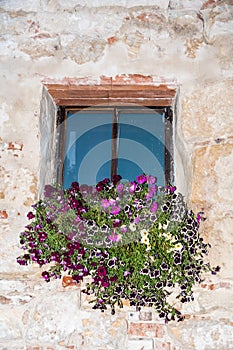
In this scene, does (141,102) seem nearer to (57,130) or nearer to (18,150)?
(57,130)

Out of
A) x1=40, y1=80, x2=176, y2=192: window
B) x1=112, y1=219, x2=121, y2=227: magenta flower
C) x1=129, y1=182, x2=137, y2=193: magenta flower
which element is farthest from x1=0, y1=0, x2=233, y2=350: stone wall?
x1=112, y1=219, x2=121, y2=227: magenta flower

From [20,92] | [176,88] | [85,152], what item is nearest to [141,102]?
[176,88]

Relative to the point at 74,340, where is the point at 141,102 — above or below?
above

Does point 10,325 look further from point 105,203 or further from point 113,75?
point 113,75

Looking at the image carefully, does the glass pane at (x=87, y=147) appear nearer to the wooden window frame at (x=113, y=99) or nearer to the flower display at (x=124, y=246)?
the wooden window frame at (x=113, y=99)

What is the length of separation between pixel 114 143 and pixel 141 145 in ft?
0.58

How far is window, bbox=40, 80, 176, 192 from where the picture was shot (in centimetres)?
242

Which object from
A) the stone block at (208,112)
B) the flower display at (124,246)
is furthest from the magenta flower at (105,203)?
the stone block at (208,112)

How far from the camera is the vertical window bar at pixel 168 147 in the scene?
2.40m

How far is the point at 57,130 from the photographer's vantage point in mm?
2496

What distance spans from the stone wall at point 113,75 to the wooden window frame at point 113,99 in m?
0.08

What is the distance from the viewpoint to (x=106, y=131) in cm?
252

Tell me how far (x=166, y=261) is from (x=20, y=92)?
1.31 metres

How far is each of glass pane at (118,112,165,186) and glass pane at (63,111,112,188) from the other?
0.09m
